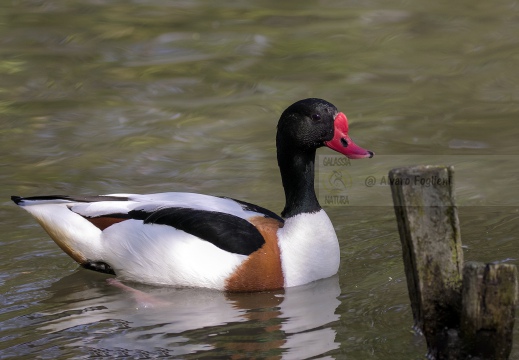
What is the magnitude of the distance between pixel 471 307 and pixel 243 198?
443 centimetres

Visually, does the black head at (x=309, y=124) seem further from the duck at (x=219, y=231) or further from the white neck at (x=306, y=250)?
the white neck at (x=306, y=250)

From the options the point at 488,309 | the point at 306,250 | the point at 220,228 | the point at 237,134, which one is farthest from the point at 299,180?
the point at 237,134

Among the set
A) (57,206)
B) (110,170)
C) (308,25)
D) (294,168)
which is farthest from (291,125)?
(308,25)

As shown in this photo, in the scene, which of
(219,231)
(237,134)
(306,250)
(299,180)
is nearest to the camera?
(219,231)

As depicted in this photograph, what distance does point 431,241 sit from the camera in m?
5.18

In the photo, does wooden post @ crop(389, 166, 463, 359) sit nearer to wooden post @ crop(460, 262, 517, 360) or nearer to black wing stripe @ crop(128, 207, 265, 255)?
wooden post @ crop(460, 262, 517, 360)

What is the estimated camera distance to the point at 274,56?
13164mm

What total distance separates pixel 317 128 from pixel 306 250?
2.98ft

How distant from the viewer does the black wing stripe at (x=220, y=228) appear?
741 centimetres

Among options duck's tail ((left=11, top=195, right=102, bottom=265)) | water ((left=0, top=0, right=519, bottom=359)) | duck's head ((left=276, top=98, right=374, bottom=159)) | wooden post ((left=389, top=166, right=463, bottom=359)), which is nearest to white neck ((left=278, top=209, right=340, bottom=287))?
water ((left=0, top=0, right=519, bottom=359))

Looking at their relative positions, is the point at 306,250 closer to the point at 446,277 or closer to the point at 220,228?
the point at 220,228

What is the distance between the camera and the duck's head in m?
7.67

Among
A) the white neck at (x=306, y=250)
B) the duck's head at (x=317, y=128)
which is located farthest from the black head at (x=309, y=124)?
the white neck at (x=306, y=250)

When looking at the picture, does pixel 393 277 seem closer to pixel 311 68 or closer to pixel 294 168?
pixel 294 168
